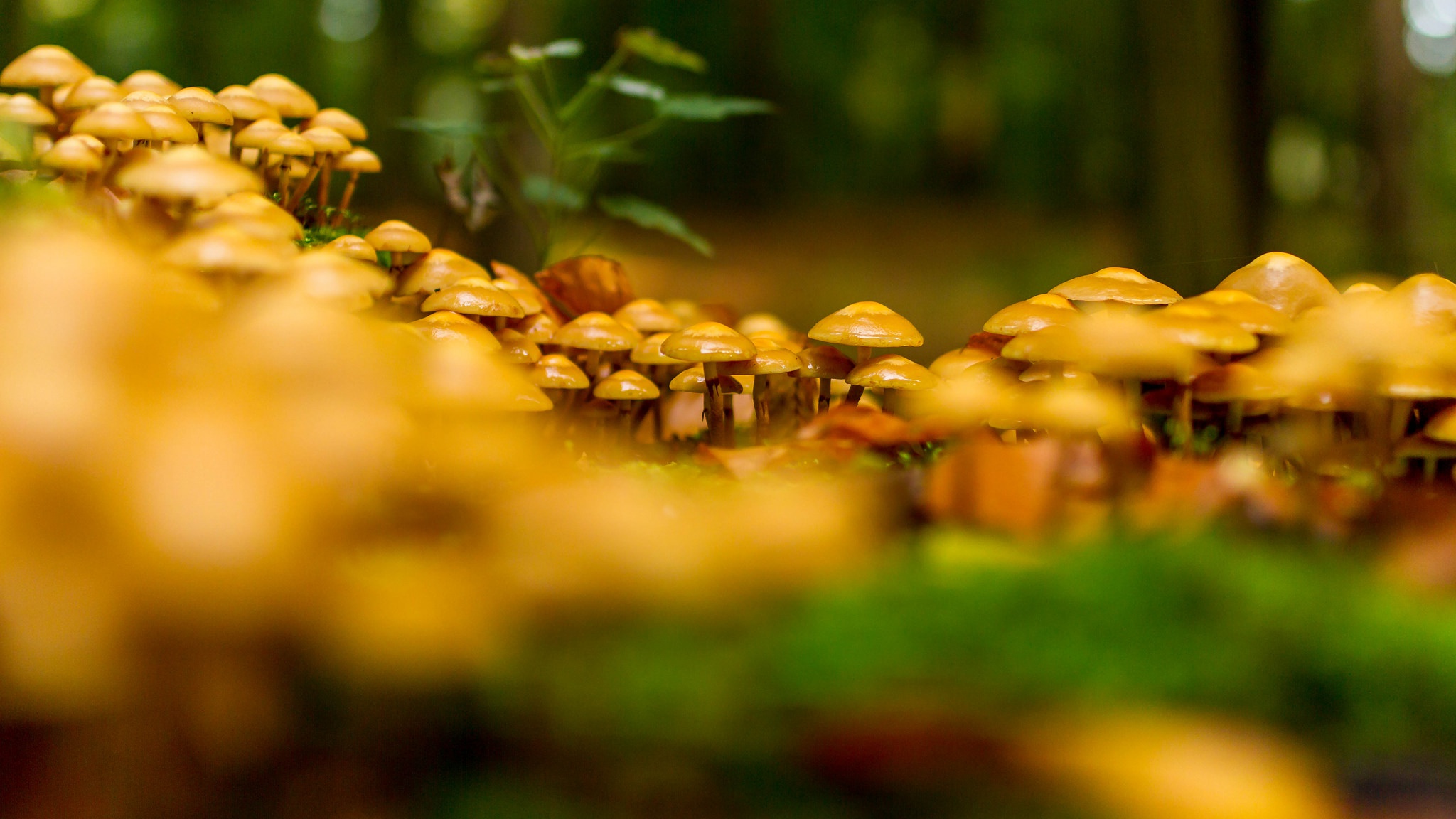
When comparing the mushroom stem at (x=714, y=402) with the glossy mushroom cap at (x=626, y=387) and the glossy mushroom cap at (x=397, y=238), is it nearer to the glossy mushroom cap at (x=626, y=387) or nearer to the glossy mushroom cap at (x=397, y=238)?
the glossy mushroom cap at (x=626, y=387)

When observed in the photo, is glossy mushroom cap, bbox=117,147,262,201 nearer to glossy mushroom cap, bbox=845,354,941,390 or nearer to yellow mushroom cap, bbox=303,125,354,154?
yellow mushroom cap, bbox=303,125,354,154

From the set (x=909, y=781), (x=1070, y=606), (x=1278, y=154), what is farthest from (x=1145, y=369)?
(x=1278, y=154)

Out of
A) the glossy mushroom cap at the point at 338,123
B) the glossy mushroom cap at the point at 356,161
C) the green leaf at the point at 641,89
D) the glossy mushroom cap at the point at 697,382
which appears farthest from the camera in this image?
the green leaf at the point at 641,89

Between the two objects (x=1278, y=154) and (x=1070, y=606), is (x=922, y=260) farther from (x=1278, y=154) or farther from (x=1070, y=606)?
(x=1070, y=606)

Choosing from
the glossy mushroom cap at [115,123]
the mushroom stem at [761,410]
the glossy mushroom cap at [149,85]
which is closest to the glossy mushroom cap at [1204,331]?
the mushroom stem at [761,410]

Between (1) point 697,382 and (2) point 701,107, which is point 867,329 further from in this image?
(2) point 701,107

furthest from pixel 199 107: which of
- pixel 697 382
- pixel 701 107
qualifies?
pixel 701 107
